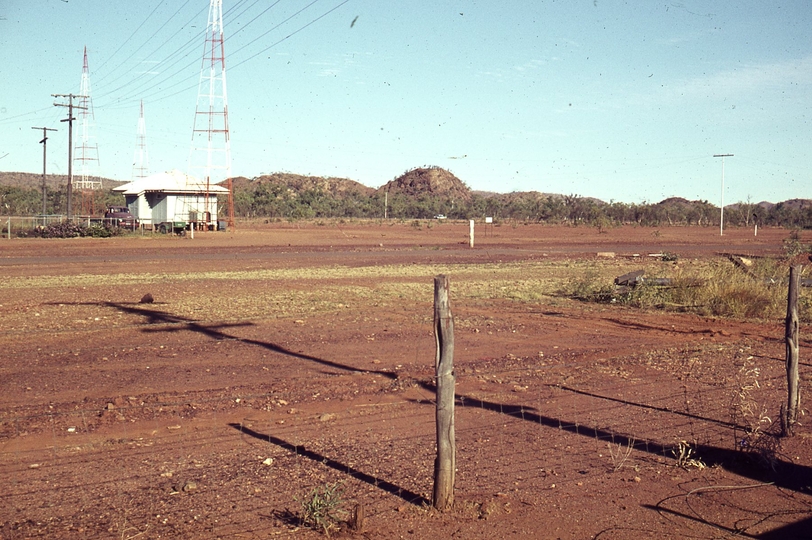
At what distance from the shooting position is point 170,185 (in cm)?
6775

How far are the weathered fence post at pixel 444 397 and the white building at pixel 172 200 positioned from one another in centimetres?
6004

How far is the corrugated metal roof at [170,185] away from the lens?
2613 inches

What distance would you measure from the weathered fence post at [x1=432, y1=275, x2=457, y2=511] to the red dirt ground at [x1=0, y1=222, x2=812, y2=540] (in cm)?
17

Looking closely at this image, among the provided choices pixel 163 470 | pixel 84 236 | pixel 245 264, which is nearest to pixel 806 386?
pixel 163 470

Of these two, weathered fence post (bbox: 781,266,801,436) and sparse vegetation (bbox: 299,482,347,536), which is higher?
weathered fence post (bbox: 781,266,801,436)

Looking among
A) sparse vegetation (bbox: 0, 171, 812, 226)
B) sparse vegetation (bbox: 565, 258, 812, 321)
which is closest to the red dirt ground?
sparse vegetation (bbox: 565, 258, 812, 321)

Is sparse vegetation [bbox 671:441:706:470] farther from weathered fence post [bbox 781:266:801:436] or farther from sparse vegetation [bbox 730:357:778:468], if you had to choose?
weathered fence post [bbox 781:266:801:436]

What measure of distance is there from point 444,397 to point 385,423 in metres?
2.67

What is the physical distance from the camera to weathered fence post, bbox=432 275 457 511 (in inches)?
231

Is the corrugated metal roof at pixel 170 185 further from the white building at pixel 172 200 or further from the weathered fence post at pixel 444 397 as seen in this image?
the weathered fence post at pixel 444 397

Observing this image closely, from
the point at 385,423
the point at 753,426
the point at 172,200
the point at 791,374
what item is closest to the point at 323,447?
the point at 385,423

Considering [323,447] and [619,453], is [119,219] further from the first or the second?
[619,453]

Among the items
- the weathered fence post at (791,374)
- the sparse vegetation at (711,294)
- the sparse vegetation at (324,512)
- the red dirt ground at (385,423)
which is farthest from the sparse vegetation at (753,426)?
the sparse vegetation at (711,294)

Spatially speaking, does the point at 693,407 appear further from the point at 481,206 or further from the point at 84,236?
the point at 481,206
